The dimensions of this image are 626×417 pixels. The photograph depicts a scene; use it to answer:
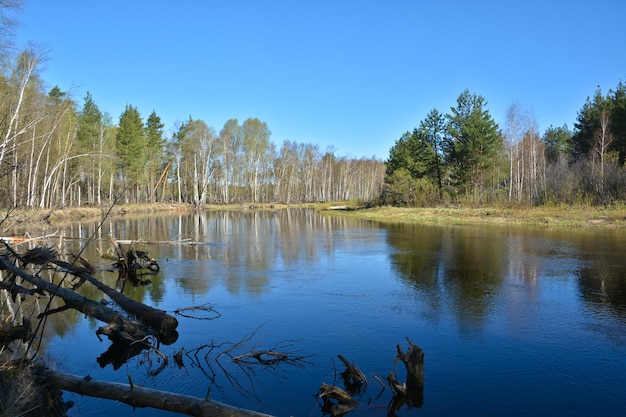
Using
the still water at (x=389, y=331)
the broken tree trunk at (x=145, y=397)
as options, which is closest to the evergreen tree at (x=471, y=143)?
the still water at (x=389, y=331)

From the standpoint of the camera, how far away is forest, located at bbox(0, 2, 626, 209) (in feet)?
96.7

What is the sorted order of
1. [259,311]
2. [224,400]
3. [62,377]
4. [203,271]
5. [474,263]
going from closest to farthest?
1. [62,377]
2. [224,400]
3. [259,311]
4. [203,271]
5. [474,263]

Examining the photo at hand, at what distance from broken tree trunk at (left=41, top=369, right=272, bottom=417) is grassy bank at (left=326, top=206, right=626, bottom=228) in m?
29.5

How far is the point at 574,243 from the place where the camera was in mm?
21156

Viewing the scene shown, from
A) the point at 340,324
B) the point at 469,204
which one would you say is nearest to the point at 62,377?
the point at 340,324

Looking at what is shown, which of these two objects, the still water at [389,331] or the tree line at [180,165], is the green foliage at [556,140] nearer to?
the tree line at [180,165]

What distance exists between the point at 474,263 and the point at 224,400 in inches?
485

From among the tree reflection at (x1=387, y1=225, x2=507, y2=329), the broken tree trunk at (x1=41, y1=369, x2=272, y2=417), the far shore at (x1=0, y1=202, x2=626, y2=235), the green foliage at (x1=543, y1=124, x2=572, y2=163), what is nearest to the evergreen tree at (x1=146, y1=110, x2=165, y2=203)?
the far shore at (x1=0, y1=202, x2=626, y2=235)

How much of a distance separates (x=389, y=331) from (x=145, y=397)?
4883 mm

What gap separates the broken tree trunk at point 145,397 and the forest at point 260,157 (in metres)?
11.4

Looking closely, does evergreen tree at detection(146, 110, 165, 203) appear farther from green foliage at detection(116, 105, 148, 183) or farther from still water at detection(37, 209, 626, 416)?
still water at detection(37, 209, 626, 416)

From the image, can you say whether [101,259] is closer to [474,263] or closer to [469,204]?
[474,263]

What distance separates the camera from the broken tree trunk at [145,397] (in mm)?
4719

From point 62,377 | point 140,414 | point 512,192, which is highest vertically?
point 512,192
